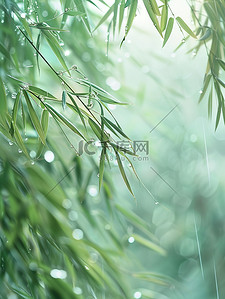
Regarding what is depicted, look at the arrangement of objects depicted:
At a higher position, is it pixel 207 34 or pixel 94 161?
pixel 207 34

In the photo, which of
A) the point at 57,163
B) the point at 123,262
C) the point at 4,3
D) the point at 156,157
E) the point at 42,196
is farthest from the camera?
the point at 156,157

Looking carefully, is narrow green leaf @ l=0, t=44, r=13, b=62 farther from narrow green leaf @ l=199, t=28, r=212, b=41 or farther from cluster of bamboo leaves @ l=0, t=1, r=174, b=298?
narrow green leaf @ l=199, t=28, r=212, b=41

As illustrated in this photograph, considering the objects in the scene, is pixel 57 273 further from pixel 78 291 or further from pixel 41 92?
pixel 41 92

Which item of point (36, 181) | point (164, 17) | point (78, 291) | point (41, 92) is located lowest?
point (78, 291)

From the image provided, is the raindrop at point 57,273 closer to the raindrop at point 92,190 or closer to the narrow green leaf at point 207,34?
the raindrop at point 92,190

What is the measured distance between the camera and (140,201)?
1.48 metres

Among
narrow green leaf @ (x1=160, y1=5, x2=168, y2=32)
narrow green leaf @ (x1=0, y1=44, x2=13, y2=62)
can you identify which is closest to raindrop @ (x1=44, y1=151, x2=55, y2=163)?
narrow green leaf @ (x1=0, y1=44, x2=13, y2=62)

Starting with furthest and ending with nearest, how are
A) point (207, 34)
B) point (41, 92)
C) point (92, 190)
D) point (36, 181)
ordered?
point (92, 190) < point (36, 181) < point (207, 34) < point (41, 92)

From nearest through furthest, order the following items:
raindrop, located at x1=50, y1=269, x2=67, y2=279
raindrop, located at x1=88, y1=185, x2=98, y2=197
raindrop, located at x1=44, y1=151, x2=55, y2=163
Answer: raindrop, located at x1=50, y1=269, x2=67, y2=279, raindrop, located at x1=44, y1=151, x2=55, y2=163, raindrop, located at x1=88, y1=185, x2=98, y2=197

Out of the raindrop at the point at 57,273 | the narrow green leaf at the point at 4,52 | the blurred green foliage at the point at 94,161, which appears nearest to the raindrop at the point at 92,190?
the blurred green foliage at the point at 94,161

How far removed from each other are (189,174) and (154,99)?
0.30 m

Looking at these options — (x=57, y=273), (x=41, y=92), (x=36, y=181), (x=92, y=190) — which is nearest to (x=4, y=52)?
(x=41, y=92)

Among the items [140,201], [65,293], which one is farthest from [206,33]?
[140,201]

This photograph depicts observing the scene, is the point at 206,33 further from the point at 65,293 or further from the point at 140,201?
the point at 140,201
